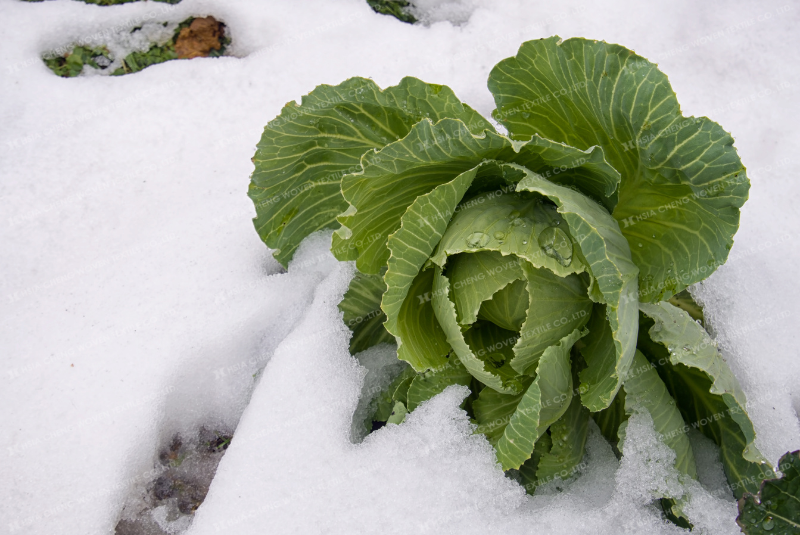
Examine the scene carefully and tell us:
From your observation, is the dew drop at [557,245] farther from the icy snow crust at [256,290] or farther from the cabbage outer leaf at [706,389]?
the icy snow crust at [256,290]

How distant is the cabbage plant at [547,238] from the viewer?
1.49 metres

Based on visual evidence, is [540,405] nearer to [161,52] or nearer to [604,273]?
[604,273]

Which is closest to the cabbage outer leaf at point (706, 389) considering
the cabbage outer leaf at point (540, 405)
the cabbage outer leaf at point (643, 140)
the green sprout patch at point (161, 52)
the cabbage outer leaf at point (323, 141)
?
the cabbage outer leaf at point (643, 140)

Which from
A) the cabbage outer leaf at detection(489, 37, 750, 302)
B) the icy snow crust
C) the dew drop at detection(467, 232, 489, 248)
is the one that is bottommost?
the icy snow crust

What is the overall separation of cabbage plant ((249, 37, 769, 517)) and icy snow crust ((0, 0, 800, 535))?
0.44ft

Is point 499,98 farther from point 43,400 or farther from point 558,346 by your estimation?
point 43,400

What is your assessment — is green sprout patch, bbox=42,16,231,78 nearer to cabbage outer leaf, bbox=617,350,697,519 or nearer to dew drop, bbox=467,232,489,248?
dew drop, bbox=467,232,489,248

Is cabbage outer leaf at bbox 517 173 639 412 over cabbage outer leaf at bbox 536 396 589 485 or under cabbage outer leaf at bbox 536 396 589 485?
over

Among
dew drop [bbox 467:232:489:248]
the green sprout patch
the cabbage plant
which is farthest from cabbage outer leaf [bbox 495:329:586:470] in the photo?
the green sprout patch

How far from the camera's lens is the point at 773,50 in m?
2.51

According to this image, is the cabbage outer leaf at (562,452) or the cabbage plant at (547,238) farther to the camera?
the cabbage outer leaf at (562,452)

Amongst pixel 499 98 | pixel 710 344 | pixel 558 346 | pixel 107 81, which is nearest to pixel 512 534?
pixel 558 346

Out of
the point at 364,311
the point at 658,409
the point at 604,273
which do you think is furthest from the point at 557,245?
the point at 364,311

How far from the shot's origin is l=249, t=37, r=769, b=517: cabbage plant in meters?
1.49
